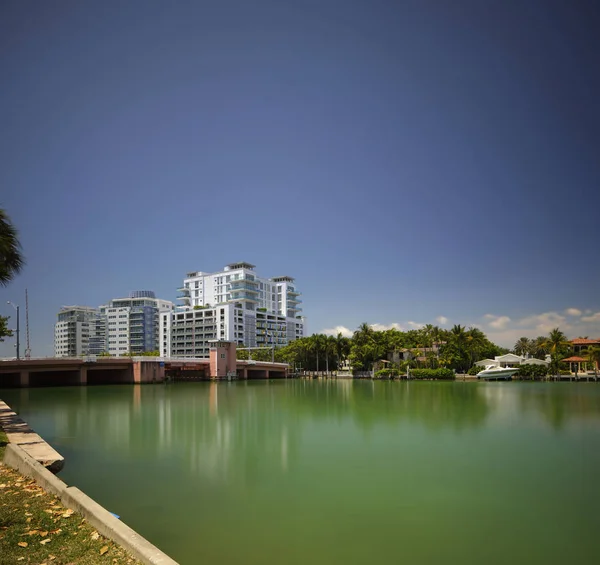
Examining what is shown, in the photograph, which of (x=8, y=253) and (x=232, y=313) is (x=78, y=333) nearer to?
(x=232, y=313)

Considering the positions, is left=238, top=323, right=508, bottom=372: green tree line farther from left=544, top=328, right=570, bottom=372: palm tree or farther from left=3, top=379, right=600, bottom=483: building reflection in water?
left=3, top=379, right=600, bottom=483: building reflection in water

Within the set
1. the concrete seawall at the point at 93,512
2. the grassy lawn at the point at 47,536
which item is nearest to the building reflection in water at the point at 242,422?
the concrete seawall at the point at 93,512

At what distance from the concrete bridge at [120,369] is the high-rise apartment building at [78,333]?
319ft

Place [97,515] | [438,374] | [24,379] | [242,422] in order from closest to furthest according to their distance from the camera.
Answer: [97,515], [242,422], [24,379], [438,374]

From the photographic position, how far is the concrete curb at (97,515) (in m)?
6.76

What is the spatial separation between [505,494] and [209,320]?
13366 cm

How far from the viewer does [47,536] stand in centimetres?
762

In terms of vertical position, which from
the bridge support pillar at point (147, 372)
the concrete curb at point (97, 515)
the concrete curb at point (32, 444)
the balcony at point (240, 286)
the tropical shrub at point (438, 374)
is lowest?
the tropical shrub at point (438, 374)

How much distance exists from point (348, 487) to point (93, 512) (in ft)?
27.8

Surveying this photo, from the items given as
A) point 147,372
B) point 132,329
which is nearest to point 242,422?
point 147,372

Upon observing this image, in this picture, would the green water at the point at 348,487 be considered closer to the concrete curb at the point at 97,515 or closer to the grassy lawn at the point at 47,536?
the concrete curb at the point at 97,515

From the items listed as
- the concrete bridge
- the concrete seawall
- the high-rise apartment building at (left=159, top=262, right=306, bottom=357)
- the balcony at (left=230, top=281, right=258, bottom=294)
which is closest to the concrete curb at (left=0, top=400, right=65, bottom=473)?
the concrete seawall

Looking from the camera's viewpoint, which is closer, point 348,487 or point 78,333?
point 348,487

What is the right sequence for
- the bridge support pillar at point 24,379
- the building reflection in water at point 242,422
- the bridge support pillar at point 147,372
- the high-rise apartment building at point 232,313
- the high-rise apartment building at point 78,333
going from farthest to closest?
1. the high-rise apartment building at point 78,333
2. the high-rise apartment building at point 232,313
3. the bridge support pillar at point 147,372
4. the bridge support pillar at point 24,379
5. the building reflection in water at point 242,422
